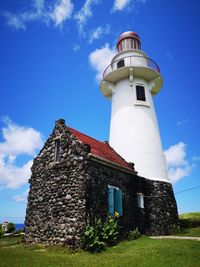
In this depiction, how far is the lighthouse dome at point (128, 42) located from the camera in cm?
2314

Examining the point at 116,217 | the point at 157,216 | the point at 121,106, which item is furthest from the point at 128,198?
the point at 121,106

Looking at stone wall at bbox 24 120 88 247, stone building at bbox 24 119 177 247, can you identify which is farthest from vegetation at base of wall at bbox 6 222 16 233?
stone building at bbox 24 119 177 247

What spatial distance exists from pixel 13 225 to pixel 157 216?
14.5 metres

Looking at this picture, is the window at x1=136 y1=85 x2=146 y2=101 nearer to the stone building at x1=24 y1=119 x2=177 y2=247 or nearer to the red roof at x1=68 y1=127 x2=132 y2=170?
the red roof at x1=68 y1=127 x2=132 y2=170

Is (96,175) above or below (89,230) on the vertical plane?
above

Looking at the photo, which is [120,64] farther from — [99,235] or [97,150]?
[99,235]

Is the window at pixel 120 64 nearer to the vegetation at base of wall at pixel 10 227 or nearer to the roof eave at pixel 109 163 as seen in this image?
the roof eave at pixel 109 163

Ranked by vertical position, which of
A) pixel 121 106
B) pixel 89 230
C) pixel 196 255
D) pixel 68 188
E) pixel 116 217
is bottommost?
pixel 196 255

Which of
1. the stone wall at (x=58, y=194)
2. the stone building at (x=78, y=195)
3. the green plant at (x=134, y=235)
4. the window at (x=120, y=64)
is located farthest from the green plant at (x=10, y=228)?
the window at (x=120, y=64)

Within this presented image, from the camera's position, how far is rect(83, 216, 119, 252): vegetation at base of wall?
420 inches

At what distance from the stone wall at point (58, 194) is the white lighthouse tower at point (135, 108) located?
572cm

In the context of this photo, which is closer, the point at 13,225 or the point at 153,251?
the point at 153,251

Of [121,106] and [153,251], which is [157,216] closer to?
[153,251]

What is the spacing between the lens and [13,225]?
23641 mm
